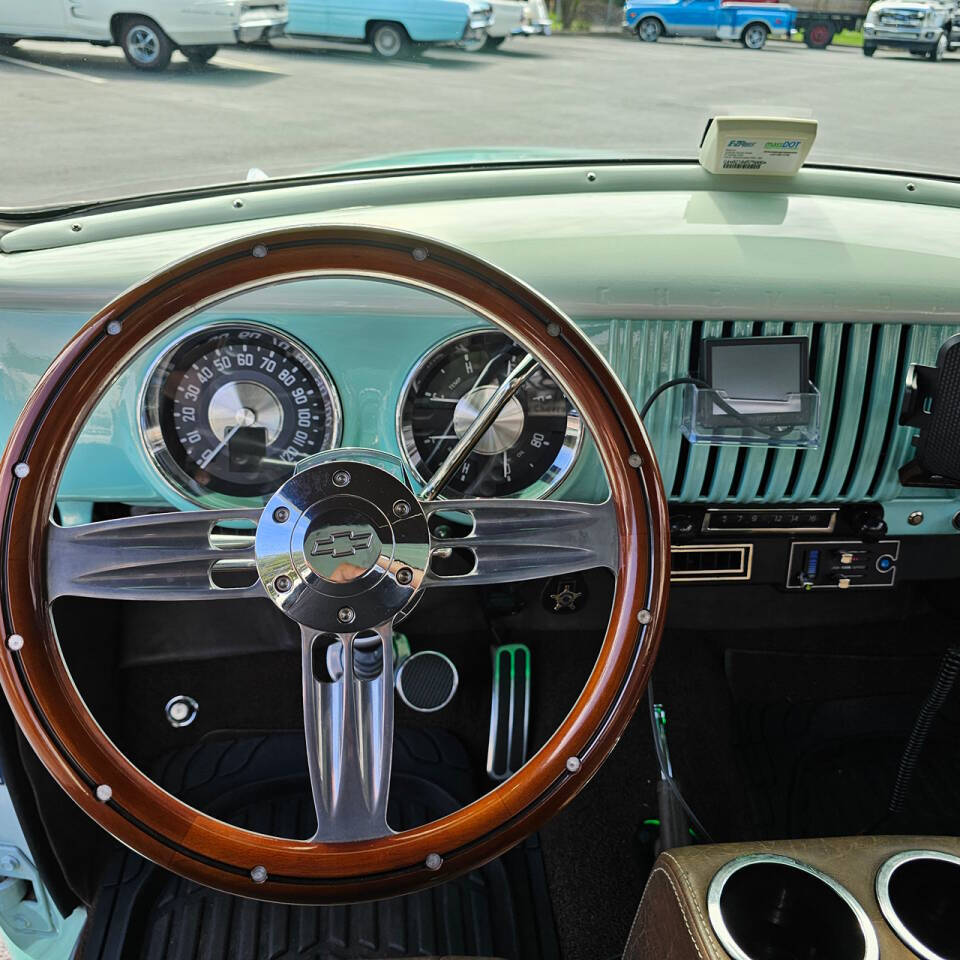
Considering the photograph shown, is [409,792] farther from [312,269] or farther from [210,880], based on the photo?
[312,269]

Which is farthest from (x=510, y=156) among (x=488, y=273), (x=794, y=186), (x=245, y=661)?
(x=245, y=661)

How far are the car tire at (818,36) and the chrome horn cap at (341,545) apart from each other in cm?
115

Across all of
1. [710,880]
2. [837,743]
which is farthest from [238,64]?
[837,743]

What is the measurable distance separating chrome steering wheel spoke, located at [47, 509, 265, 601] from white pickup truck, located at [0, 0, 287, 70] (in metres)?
0.82

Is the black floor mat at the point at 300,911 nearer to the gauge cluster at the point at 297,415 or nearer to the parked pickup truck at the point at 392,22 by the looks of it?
the gauge cluster at the point at 297,415

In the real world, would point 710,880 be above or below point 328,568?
below

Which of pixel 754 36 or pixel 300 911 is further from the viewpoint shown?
pixel 300 911

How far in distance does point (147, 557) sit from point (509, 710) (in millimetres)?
1322

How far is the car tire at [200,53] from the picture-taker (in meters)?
1.56

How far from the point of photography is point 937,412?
1672 mm

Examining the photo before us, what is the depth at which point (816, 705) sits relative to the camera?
243cm

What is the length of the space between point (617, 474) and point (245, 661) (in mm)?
1424

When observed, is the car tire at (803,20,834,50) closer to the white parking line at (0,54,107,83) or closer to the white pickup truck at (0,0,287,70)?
the white pickup truck at (0,0,287,70)

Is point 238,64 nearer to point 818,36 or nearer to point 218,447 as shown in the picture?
point 218,447
